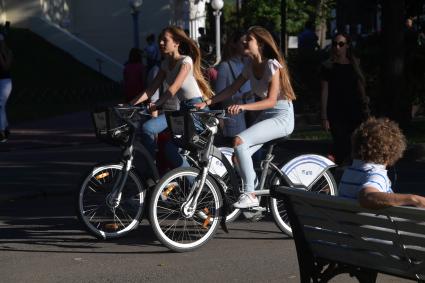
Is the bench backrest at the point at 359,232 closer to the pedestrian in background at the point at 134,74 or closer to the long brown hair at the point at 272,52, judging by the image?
the long brown hair at the point at 272,52

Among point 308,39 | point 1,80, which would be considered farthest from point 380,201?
point 308,39

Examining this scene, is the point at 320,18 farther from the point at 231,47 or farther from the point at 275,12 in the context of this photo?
the point at 231,47

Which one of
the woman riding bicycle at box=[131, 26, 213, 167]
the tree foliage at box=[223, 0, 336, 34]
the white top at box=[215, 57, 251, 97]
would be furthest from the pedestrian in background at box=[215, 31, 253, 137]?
the tree foliage at box=[223, 0, 336, 34]

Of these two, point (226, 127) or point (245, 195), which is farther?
point (226, 127)

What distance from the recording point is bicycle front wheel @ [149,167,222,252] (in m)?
8.39

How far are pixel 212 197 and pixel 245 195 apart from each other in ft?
0.93

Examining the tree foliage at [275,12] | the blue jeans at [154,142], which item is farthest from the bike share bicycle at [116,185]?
the tree foliage at [275,12]

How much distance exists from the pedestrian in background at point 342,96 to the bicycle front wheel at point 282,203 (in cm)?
141

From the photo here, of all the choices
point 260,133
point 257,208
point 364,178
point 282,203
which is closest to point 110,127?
point 260,133

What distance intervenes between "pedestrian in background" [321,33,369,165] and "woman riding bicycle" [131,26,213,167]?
140 centimetres

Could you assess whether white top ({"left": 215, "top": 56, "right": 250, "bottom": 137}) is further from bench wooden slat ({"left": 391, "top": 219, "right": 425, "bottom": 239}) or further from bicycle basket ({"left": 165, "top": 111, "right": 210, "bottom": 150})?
bench wooden slat ({"left": 391, "top": 219, "right": 425, "bottom": 239})

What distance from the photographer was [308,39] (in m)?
27.1

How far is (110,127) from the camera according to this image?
352 inches

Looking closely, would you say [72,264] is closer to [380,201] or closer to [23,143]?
[380,201]
